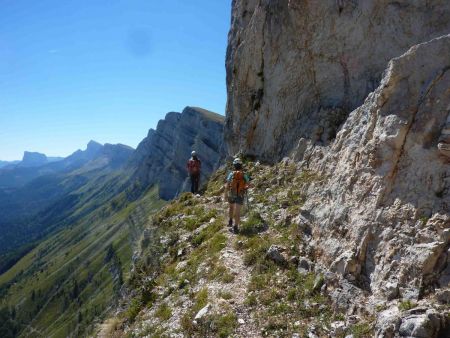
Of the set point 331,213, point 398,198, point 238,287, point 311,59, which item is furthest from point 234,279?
point 311,59

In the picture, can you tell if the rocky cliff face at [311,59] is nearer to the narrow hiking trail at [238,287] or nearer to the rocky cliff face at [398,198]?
the rocky cliff face at [398,198]

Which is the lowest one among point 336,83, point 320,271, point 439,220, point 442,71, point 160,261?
point 160,261

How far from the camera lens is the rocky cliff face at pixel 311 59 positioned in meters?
20.8

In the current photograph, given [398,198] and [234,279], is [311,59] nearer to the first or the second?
[398,198]

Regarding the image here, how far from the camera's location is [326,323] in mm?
10336

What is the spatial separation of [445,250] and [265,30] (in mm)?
24775

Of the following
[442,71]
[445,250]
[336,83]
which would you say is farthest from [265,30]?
[445,250]

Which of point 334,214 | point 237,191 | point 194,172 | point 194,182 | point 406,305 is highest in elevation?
point 194,172

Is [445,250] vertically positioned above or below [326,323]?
above

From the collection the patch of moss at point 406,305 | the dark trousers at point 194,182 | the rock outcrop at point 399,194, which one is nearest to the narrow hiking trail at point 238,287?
the rock outcrop at point 399,194

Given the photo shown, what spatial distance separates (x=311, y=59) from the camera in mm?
25219

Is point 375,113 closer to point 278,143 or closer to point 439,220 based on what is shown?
point 439,220

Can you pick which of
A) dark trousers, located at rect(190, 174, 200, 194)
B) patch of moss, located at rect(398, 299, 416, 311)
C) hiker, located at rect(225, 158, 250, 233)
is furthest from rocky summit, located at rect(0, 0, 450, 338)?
dark trousers, located at rect(190, 174, 200, 194)

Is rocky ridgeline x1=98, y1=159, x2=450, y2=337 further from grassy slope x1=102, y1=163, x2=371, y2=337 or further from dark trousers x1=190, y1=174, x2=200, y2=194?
dark trousers x1=190, y1=174, x2=200, y2=194
